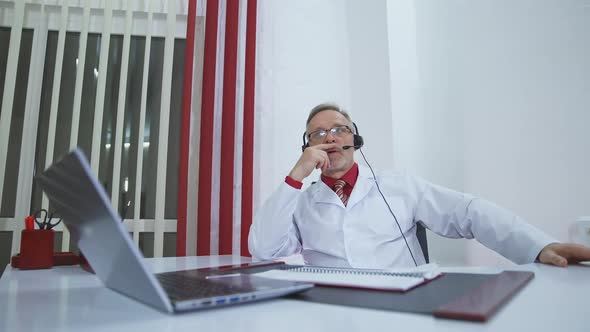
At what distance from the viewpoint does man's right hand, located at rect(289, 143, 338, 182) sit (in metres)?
1.37

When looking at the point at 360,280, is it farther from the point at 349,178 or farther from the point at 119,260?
the point at 349,178

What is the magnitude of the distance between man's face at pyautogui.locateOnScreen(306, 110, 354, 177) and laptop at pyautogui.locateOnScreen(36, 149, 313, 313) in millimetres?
956

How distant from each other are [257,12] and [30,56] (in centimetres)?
134

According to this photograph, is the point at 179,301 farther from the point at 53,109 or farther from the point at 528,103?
the point at 53,109

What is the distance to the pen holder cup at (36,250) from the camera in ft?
3.62

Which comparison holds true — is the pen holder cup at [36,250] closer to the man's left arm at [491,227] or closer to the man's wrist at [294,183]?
the man's wrist at [294,183]

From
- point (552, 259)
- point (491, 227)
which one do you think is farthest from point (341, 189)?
point (552, 259)

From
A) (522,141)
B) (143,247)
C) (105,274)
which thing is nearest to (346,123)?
(522,141)

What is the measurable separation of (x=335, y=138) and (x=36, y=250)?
44.1 inches

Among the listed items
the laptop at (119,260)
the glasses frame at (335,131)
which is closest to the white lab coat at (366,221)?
the glasses frame at (335,131)

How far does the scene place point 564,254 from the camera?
3.01ft

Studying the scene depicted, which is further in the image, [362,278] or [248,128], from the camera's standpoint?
[248,128]

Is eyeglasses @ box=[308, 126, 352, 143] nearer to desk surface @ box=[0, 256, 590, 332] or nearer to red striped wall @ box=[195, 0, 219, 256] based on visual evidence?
red striped wall @ box=[195, 0, 219, 256]

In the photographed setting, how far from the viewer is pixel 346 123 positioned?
1620 millimetres
